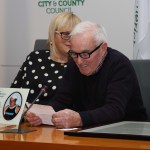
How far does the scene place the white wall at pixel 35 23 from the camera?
4.12 meters

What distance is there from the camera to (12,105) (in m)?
2.08

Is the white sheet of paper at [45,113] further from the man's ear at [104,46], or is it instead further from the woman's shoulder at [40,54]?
the woman's shoulder at [40,54]

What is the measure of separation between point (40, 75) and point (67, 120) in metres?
1.32

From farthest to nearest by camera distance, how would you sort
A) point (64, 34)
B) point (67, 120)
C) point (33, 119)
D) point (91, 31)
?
point (64, 34) < point (91, 31) < point (33, 119) < point (67, 120)

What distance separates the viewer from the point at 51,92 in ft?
10.4

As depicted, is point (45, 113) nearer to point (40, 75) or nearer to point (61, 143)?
point (61, 143)

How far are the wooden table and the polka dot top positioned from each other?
52.8 inches

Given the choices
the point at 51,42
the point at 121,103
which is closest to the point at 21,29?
the point at 51,42

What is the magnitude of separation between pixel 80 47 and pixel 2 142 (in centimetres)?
79

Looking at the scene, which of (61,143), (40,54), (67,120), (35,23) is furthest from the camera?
(35,23)

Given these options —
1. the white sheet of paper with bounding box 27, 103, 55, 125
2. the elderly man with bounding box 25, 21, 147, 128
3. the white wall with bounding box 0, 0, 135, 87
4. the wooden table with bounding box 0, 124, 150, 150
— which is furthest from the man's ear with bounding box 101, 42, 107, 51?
the white wall with bounding box 0, 0, 135, 87

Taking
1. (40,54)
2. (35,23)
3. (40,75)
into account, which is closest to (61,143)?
(40,75)

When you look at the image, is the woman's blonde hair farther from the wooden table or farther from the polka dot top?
the wooden table

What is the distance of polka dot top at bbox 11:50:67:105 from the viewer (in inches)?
126
